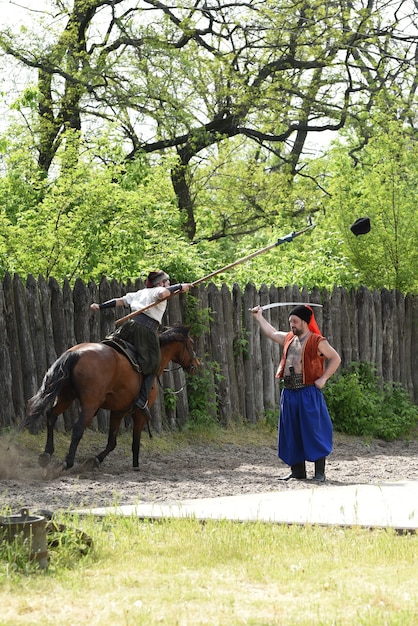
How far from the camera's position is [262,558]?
20.0 ft

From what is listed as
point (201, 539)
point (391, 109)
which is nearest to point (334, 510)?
point (201, 539)

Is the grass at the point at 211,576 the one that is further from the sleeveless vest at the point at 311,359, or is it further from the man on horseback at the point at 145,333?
the man on horseback at the point at 145,333

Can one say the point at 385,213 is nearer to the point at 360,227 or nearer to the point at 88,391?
the point at 360,227

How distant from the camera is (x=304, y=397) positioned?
10.4m

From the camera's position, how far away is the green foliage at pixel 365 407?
15.3 metres

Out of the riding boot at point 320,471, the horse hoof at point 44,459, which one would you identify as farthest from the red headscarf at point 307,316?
the horse hoof at point 44,459

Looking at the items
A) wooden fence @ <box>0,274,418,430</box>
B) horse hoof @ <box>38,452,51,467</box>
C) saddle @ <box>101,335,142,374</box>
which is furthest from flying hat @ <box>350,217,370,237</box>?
horse hoof @ <box>38,452,51,467</box>

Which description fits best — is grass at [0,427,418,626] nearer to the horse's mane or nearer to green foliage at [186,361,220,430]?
the horse's mane

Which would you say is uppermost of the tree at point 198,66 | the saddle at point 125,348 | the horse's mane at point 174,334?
the tree at point 198,66

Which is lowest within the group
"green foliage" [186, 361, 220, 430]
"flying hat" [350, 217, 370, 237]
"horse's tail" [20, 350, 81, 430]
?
"green foliage" [186, 361, 220, 430]

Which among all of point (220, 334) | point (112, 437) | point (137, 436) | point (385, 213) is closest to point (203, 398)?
point (220, 334)

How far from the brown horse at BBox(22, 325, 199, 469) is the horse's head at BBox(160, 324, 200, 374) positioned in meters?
0.55

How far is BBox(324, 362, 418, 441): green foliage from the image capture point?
15305 millimetres

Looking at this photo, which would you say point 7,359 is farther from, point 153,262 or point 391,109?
point 391,109
